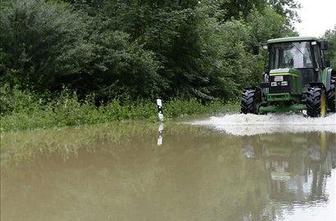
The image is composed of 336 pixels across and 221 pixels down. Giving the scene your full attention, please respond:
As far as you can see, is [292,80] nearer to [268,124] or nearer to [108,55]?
[268,124]

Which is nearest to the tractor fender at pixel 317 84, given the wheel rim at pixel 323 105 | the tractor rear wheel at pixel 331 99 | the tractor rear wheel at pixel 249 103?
the wheel rim at pixel 323 105

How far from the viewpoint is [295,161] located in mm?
9320

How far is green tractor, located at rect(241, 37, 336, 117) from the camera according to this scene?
17719mm

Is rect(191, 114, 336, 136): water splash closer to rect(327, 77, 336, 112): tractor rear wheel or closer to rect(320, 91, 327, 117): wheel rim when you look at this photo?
rect(320, 91, 327, 117): wheel rim

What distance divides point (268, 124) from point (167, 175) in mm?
8360

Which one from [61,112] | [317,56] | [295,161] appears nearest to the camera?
[295,161]

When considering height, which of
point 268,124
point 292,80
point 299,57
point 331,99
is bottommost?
point 268,124

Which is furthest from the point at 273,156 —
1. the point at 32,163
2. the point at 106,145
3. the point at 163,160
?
the point at 32,163

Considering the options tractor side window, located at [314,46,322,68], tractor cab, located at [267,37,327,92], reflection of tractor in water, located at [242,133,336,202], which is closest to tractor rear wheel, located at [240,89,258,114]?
tractor cab, located at [267,37,327,92]

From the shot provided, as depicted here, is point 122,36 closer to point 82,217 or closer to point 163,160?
point 163,160

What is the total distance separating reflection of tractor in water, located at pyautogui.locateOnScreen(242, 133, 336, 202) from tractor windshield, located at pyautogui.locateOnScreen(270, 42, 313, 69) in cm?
623

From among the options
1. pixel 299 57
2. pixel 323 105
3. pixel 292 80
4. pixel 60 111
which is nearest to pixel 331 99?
pixel 323 105

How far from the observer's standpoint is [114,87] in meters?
18.8

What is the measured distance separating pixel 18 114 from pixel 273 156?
6.95 m
